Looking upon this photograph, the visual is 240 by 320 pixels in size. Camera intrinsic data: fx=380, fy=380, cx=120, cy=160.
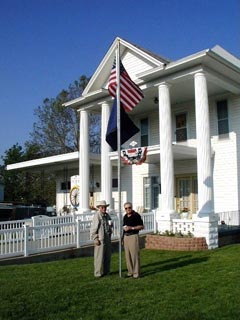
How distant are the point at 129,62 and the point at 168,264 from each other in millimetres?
10406

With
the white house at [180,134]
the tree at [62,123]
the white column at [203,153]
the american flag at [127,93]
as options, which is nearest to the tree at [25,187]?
the tree at [62,123]

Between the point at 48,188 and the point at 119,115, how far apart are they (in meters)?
39.1

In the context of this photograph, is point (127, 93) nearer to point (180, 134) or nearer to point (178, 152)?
point (178, 152)

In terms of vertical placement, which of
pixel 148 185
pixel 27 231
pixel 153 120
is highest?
pixel 153 120

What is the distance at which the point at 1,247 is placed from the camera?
1074 centimetres

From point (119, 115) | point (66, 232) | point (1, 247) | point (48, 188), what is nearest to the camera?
point (119, 115)

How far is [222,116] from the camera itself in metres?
16.7

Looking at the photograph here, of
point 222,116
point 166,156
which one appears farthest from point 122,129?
point 222,116

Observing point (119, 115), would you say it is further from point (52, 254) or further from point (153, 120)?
point (153, 120)

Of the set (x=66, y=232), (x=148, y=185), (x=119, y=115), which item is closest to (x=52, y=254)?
(x=66, y=232)

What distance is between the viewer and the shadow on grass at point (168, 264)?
9052mm

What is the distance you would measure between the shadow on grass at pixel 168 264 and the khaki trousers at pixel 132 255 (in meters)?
0.36

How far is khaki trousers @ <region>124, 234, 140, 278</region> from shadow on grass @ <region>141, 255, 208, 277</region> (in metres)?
0.36

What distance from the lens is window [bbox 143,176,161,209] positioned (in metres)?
19.5
